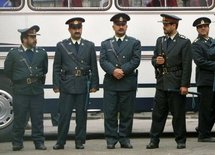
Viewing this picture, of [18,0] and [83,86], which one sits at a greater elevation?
[18,0]

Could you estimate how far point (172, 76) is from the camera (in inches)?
400

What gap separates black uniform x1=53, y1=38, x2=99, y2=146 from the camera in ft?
33.8

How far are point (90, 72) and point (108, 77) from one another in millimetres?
284

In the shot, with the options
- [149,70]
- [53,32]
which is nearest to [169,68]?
[149,70]

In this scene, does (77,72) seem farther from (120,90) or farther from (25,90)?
(25,90)

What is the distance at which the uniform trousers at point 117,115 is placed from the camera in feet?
34.0

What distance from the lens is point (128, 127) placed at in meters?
10.3

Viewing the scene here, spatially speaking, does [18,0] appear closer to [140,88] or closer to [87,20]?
[87,20]

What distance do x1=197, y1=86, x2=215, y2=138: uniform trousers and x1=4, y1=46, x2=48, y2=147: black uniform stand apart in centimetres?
268

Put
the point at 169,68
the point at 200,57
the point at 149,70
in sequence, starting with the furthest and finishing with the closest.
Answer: the point at 149,70 < the point at 200,57 < the point at 169,68

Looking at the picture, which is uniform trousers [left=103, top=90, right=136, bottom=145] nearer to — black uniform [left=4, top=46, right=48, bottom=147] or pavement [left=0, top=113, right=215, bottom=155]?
pavement [left=0, top=113, right=215, bottom=155]

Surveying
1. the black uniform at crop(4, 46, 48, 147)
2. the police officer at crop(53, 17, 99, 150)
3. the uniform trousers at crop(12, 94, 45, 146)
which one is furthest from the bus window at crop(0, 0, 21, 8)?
the uniform trousers at crop(12, 94, 45, 146)

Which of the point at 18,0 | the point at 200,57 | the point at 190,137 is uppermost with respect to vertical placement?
the point at 18,0

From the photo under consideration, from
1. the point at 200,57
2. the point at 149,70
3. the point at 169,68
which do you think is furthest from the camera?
the point at 149,70
